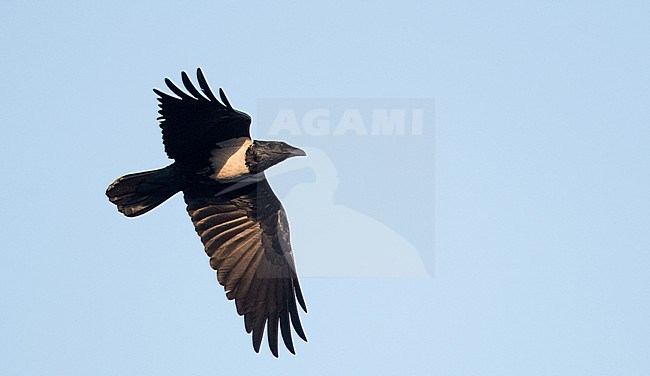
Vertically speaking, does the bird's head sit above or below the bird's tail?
above

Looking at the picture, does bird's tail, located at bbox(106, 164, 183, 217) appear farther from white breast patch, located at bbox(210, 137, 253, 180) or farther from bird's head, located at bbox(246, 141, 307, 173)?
bird's head, located at bbox(246, 141, 307, 173)

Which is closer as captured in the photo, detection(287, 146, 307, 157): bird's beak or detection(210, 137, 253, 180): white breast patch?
detection(210, 137, 253, 180): white breast patch

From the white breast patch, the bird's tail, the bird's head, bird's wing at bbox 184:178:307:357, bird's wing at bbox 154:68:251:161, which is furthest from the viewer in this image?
bird's wing at bbox 184:178:307:357

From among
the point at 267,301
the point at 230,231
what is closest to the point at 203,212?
the point at 230,231

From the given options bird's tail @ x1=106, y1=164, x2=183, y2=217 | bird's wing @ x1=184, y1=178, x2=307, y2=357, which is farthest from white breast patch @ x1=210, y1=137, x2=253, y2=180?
bird's tail @ x1=106, y1=164, x2=183, y2=217

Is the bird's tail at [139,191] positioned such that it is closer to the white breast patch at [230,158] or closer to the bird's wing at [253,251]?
the bird's wing at [253,251]

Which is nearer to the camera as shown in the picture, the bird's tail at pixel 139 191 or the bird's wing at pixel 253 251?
the bird's tail at pixel 139 191

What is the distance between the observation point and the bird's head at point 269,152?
1526 cm

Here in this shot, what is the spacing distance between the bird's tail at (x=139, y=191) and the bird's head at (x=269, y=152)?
1069 mm

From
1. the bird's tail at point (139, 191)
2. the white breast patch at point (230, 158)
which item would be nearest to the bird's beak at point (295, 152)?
the white breast patch at point (230, 158)

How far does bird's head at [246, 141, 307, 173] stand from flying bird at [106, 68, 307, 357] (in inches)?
0.5

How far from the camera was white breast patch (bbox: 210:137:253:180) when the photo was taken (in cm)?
1510

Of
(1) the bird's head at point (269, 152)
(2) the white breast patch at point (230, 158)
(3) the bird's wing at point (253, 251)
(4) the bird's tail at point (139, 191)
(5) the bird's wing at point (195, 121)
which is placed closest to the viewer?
(5) the bird's wing at point (195, 121)

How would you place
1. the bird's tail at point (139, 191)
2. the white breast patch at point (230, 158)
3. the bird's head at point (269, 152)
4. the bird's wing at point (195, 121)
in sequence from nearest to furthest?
the bird's wing at point (195, 121), the white breast patch at point (230, 158), the bird's head at point (269, 152), the bird's tail at point (139, 191)
